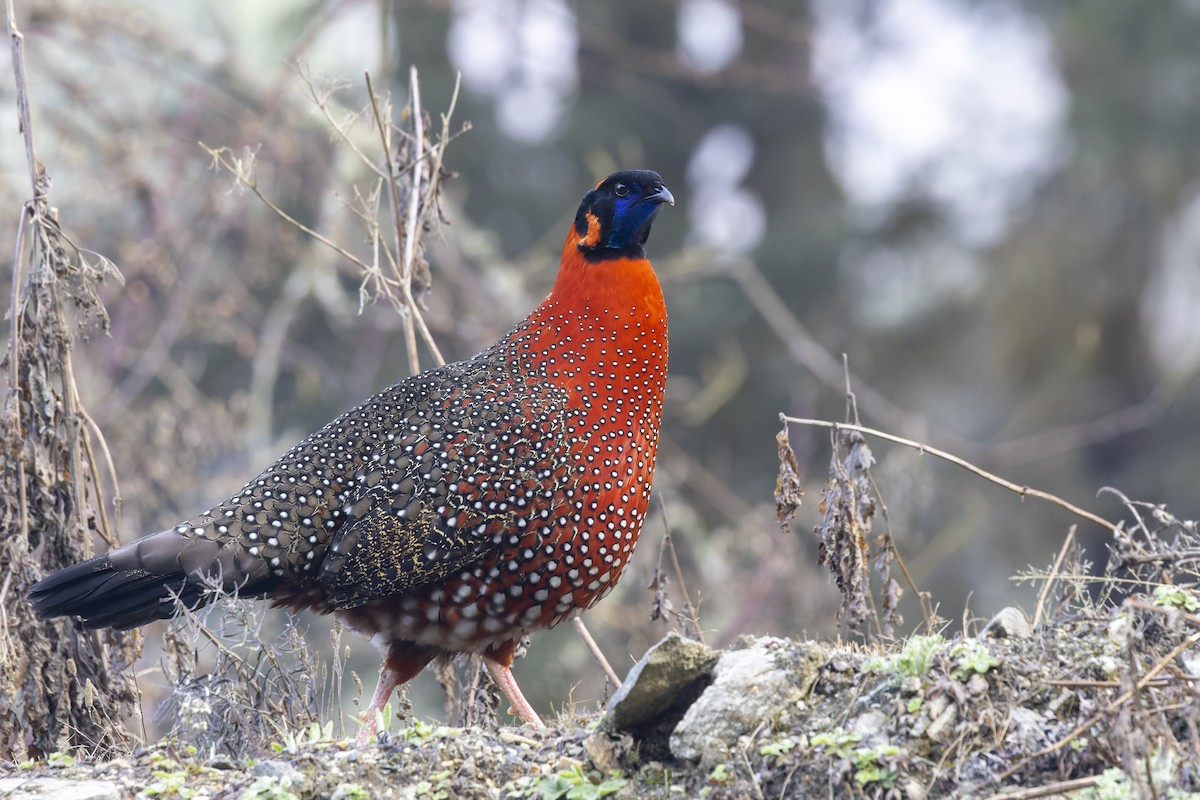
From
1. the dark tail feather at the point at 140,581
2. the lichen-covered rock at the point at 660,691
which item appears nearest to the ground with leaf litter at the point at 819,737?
the lichen-covered rock at the point at 660,691

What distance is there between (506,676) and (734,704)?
61.5 inches

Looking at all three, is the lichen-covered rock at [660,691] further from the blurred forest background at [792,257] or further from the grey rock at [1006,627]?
the blurred forest background at [792,257]

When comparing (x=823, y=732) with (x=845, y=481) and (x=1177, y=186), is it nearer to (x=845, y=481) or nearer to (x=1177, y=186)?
(x=845, y=481)

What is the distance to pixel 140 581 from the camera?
4488 mm

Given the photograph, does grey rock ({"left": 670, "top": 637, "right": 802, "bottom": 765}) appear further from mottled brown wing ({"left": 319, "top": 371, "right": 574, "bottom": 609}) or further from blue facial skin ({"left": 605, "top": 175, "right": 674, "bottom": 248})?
blue facial skin ({"left": 605, "top": 175, "right": 674, "bottom": 248})

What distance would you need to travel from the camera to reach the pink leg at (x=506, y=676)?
4.69 meters

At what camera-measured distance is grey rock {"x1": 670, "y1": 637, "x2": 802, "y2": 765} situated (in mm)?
3391

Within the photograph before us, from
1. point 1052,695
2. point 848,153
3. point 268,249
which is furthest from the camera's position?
point 848,153

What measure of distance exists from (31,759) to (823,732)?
2.73 m

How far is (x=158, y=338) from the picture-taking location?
30.8 feet

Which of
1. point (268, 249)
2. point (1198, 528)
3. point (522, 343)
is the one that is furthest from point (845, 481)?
point (268, 249)

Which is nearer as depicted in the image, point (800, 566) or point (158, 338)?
point (158, 338)

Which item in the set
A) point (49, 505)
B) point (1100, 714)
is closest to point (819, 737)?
point (1100, 714)

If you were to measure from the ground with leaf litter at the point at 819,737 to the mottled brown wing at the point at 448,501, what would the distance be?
827mm
